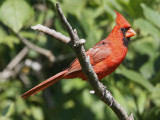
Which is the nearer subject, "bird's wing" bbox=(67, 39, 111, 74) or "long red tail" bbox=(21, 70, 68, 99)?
"long red tail" bbox=(21, 70, 68, 99)

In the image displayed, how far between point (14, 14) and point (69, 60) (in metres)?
1.35

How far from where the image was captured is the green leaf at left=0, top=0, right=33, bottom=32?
2.37 m

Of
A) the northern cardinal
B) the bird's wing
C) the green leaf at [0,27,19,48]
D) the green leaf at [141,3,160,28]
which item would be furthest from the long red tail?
the green leaf at [141,3,160,28]

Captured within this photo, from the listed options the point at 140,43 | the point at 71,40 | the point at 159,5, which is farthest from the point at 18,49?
the point at 71,40

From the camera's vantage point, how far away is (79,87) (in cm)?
348

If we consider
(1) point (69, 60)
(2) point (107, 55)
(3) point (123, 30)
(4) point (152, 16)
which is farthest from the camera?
(1) point (69, 60)

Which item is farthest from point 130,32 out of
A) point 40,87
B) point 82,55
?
point 82,55

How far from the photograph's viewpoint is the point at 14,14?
2.41 metres

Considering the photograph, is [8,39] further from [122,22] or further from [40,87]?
[122,22]

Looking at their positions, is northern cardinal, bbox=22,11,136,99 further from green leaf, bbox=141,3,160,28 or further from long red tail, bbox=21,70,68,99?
green leaf, bbox=141,3,160,28

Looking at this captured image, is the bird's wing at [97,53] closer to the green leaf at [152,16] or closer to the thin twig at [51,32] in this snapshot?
the green leaf at [152,16]

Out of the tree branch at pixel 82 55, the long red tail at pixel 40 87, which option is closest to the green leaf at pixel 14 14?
the long red tail at pixel 40 87

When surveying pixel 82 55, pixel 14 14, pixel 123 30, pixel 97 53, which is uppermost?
pixel 14 14

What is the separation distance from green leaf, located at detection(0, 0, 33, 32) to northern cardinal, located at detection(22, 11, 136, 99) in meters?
0.42
